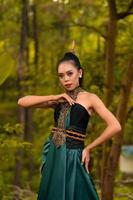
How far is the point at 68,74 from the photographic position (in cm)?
333

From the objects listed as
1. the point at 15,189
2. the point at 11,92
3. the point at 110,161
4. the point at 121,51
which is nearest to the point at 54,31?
the point at 11,92

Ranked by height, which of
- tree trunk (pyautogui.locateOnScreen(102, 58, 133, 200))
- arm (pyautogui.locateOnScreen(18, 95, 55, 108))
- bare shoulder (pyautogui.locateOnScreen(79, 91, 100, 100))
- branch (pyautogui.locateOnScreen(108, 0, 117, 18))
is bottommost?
tree trunk (pyautogui.locateOnScreen(102, 58, 133, 200))

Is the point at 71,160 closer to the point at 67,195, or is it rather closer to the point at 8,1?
the point at 67,195

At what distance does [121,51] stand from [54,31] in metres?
5.57

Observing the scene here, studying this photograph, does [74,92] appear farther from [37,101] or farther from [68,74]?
[37,101]

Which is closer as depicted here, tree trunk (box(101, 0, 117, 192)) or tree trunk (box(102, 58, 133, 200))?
tree trunk (box(102, 58, 133, 200))

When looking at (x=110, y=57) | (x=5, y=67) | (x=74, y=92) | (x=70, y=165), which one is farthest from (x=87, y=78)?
(x=70, y=165)

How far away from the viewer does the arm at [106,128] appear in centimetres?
318

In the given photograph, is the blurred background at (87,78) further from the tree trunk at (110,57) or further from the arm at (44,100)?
the arm at (44,100)

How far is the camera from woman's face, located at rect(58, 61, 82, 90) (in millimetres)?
Answer: 3320

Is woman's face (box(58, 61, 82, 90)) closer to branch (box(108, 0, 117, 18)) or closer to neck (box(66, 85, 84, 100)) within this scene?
neck (box(66, 85, 84, 100))

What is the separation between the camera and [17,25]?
1258cm

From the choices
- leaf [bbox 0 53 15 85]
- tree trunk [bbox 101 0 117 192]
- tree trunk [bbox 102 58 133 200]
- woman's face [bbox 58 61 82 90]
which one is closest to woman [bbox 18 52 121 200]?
woman's face [bbox 58 61 82 90]

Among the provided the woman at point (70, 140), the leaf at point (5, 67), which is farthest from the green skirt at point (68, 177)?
the leaf at point (5, 67)
